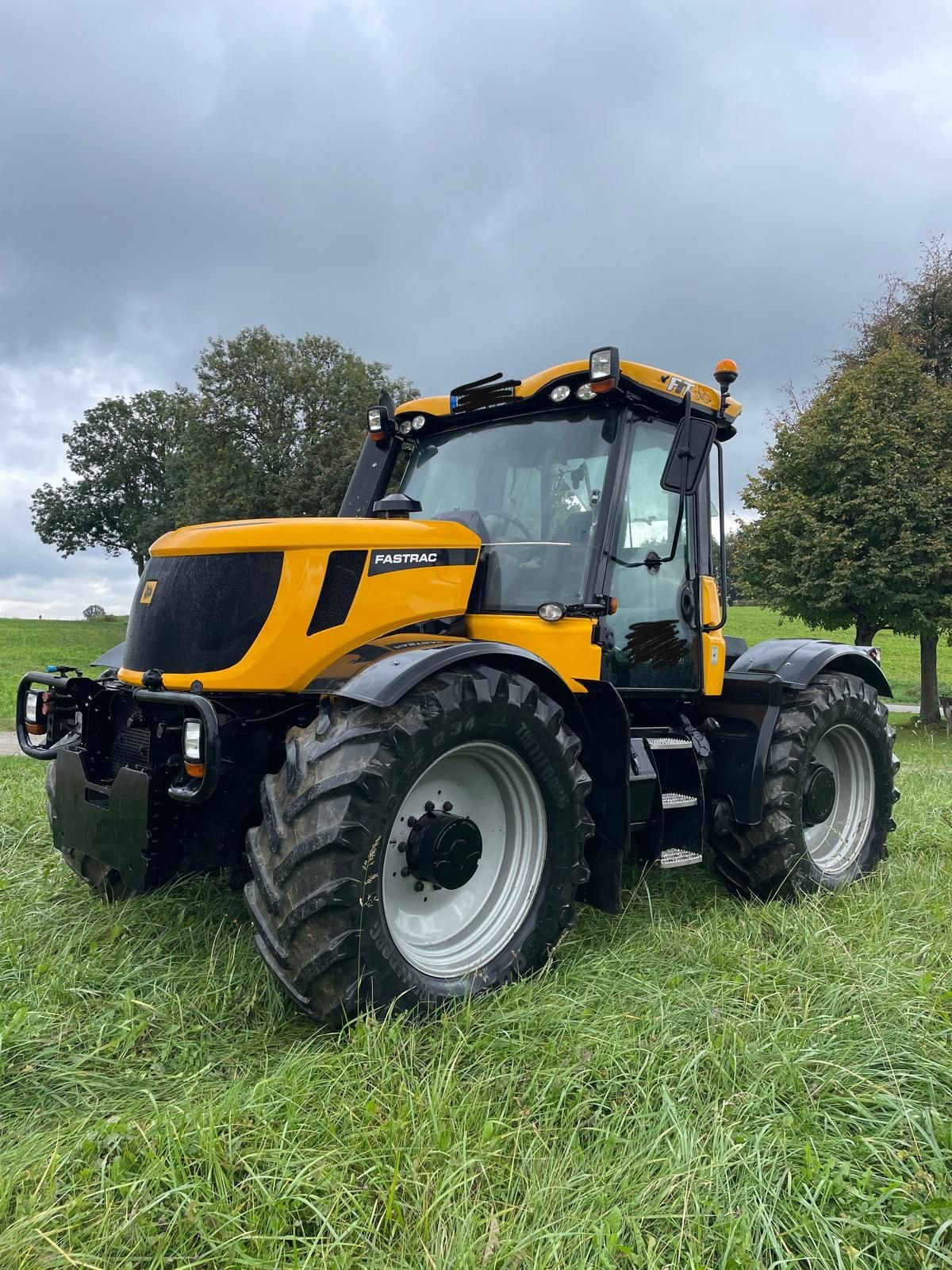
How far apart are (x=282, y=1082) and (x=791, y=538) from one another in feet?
53.6

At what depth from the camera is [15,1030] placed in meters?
2.97

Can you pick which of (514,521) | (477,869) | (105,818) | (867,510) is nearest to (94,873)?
(105,818)

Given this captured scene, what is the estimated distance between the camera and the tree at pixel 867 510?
16.4 m

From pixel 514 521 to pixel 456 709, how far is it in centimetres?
138

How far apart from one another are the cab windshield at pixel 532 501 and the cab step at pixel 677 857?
130cm

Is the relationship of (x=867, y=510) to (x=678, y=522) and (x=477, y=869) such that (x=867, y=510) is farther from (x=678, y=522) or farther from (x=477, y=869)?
(x=477, y=869)

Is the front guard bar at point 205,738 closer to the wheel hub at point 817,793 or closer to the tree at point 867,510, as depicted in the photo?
the wheel hub at point 817,793

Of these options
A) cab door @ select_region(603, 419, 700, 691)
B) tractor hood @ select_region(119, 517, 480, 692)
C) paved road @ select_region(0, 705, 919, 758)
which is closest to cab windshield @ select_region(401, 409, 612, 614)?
cab door @ select_region(603, 419, 700, 691)

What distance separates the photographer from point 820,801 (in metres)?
5.11

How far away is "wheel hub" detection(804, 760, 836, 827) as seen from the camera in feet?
16.5

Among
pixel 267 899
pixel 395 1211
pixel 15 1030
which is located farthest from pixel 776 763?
pixel 15 1030

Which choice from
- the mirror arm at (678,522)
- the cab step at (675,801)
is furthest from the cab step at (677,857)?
the mirror arm at (678,522)

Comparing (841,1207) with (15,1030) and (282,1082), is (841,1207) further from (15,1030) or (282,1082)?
(15,1030)

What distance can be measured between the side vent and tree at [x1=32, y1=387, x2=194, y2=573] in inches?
1564
